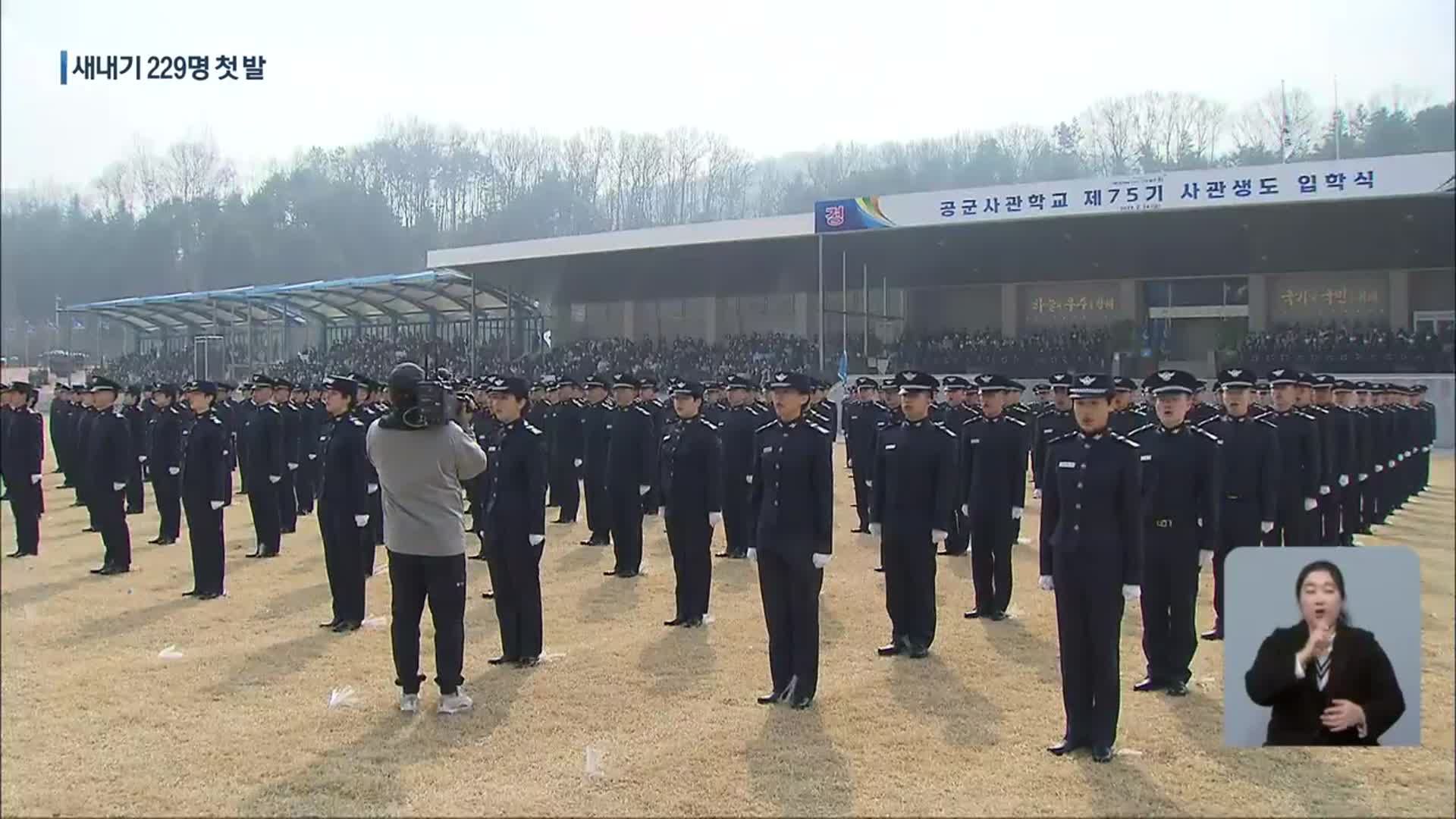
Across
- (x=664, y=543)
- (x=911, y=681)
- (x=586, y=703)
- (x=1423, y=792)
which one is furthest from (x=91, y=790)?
(x=664, y=543)

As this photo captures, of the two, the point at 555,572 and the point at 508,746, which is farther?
the point at 555,572

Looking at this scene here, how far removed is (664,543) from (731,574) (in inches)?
80.5

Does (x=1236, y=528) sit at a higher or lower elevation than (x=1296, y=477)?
lower

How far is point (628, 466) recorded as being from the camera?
1017cm

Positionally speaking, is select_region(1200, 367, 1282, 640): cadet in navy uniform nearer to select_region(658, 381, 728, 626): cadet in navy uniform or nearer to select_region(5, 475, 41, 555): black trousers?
select_region(658, 381, 728, 626): cadet in navy uniform

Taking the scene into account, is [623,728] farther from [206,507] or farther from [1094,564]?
[206,507]

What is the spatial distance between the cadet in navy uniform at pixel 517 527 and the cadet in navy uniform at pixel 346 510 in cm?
147

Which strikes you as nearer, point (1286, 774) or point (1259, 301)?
point (1286, 774)

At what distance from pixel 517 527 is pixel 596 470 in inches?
213

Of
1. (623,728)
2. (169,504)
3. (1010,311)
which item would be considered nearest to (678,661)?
(623,728)

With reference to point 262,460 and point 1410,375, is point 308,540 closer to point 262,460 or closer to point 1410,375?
point 262,460

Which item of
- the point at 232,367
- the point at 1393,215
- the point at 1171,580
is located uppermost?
the point at 1393,215

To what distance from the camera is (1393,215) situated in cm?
2489

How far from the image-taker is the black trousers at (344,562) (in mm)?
8312
